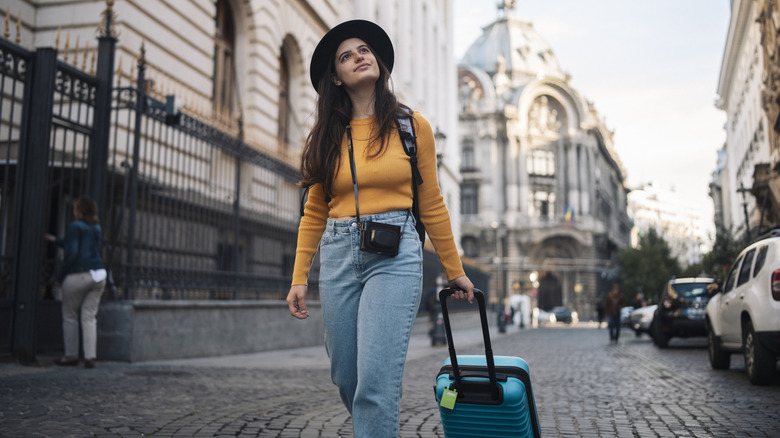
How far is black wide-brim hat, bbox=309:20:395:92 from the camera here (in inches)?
128

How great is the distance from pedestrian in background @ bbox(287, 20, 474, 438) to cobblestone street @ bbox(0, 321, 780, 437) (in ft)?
6.68

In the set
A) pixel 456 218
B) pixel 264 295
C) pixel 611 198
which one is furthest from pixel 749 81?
pixel 611 198

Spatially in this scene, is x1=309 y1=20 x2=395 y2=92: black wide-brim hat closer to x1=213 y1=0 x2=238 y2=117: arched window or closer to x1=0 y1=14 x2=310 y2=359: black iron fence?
x1=0 y1=14 x2=310 y2=359: black iron fence

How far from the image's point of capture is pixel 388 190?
9.66 feet

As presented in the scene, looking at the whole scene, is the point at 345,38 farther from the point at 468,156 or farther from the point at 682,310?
the point at 468,156

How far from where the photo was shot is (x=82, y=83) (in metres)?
9.08

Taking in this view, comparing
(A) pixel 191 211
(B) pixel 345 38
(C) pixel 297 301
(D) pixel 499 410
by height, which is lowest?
(D) pixel 499 410

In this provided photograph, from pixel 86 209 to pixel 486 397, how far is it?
678 centimetres

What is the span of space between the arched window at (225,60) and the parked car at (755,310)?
11.3 meters

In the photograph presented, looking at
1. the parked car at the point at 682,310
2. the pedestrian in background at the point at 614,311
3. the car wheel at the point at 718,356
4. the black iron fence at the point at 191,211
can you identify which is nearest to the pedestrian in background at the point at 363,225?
the black iron fence at the point at 191,211

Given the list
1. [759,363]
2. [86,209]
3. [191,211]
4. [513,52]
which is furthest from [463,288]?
[513,52]

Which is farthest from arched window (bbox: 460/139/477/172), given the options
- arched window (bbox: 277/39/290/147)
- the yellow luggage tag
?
the yellow luggage tag

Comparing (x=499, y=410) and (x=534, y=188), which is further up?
(x=534, y=188)

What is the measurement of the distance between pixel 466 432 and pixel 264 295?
1023 centimetres
